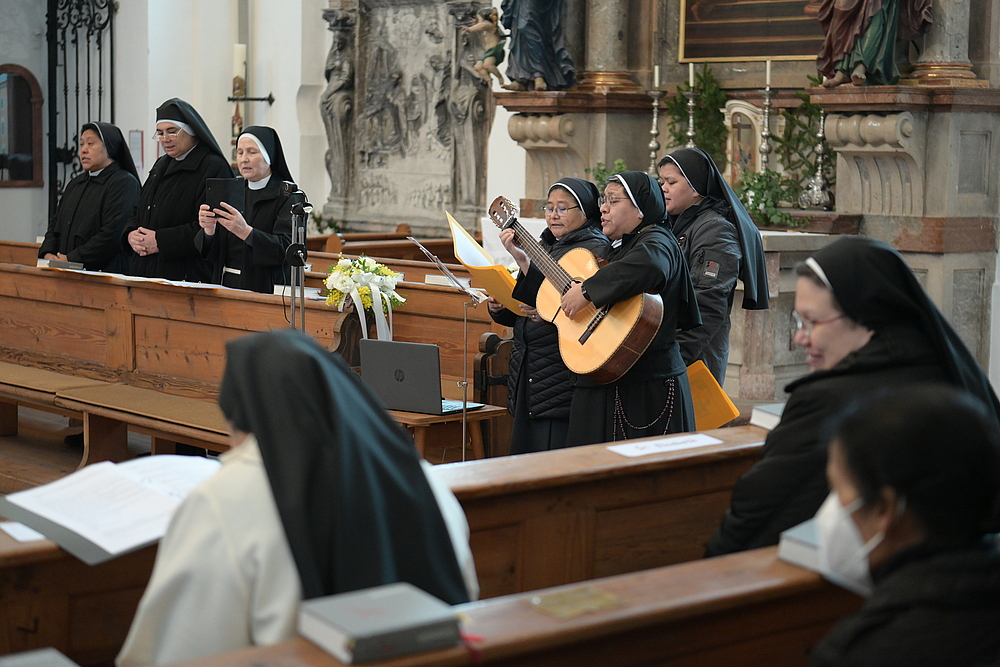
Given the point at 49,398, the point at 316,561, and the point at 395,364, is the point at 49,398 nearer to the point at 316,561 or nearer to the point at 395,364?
the point at 395,364

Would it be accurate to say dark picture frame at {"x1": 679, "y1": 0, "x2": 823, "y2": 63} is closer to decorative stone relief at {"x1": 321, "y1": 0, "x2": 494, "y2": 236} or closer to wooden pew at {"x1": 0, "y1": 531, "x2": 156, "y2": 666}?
decorative stone relief at {"x1": 321, "y1": 0, "x2": 494, "y2": 236}

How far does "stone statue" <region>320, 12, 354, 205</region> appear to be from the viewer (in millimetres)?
12125

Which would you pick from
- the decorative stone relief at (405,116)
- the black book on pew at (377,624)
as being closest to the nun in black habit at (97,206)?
the decorative stone relief at (405,116)

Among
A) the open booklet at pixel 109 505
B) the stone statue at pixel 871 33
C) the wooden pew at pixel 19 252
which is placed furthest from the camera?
the wooden pew at pixel 19 252

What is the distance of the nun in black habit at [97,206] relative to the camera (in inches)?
257

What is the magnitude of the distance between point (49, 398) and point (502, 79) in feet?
18.7

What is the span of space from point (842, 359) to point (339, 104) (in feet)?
34.0

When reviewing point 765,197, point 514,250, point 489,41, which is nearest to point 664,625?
point 514,250

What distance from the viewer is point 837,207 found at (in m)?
7.91

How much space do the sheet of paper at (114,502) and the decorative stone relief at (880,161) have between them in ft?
19.7

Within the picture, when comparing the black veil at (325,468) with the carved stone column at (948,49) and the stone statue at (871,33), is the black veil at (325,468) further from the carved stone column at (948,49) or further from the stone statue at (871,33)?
A: the carved stone column at (948,49)

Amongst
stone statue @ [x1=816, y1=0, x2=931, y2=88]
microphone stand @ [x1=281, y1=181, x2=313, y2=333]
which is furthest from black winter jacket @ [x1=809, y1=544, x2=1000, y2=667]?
stone statue @ [x1=816, y1=0, x2=931, y2=88]

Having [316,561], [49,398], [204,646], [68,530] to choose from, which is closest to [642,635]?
[316,561]

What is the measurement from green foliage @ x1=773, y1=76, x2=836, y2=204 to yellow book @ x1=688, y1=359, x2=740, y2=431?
4180 mm
